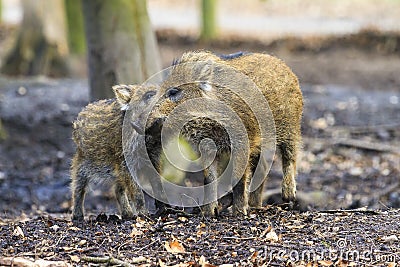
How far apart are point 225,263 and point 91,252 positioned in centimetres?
87

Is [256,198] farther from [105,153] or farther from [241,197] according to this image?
[105,153]

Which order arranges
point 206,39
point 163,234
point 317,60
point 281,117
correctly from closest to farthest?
point 163,234 < point 281,117 < point 317,60 < point 206,39

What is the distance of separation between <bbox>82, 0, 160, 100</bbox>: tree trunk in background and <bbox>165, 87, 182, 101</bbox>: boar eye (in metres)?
3.33

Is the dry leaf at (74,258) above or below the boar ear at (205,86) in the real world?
below

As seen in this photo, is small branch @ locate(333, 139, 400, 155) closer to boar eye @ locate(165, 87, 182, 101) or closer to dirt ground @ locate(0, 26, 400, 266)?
dirt ground @ locate(0, 26, 400, 266)

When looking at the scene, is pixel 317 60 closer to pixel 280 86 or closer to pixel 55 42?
pixel 55 42

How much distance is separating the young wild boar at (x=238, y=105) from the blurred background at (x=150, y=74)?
1.01 meters

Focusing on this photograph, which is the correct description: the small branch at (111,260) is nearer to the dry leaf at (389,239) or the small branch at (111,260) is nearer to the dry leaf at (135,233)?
the dry leaf at (135,233)

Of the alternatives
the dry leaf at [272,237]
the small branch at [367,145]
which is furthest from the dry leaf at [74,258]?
the small branch at [367,145]

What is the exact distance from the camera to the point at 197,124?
554 centimetres

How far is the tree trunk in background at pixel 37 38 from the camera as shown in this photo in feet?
49.4

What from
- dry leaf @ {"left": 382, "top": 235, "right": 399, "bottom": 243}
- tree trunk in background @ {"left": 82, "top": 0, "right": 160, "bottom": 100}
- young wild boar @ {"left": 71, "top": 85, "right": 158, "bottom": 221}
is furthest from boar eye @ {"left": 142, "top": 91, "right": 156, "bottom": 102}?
tree trunk in background @ {"left": 82, "top": 0, "right": 160, "bottom": 100}

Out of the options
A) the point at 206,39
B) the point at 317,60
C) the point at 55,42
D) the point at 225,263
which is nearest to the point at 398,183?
the point at 225,263

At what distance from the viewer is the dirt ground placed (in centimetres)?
480
